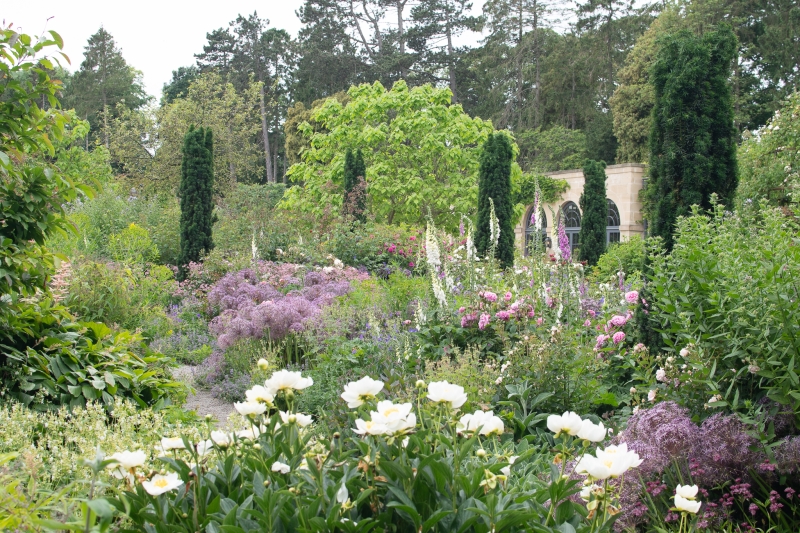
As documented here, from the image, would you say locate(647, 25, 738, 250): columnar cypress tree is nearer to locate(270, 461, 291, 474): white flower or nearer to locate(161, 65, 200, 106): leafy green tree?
locate(270, 461, 291, 474): white flower

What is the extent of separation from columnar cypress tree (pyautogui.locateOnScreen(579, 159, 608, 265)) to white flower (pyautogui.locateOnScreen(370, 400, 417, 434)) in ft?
48.6

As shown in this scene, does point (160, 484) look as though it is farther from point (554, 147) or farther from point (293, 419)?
point (554, 147)

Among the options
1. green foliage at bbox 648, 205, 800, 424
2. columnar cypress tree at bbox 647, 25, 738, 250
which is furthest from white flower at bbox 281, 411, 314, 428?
columnar cypress tree at bbox 647, 25, 738, 250

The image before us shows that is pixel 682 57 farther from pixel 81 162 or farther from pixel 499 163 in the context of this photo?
pixel 81 162

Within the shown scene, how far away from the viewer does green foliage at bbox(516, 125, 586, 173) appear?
27844mm

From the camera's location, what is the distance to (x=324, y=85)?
106 ft

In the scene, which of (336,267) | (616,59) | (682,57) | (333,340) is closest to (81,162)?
(336,267)

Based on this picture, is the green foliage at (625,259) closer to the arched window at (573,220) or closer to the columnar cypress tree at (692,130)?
the columnar cypress tree at (692,130)

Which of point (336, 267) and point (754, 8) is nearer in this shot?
point (336, 267)

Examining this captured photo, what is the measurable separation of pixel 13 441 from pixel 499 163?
10.5 m

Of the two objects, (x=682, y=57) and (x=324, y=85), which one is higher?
(x=324, y=85)

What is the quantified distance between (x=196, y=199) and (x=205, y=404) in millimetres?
7477

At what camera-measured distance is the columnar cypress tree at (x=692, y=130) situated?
17.9 feet

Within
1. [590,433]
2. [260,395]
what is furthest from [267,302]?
[590,433]
